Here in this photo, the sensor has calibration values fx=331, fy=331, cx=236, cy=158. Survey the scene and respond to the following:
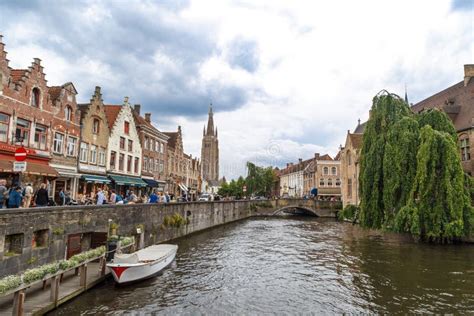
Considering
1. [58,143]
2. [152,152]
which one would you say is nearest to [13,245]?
[58,143]

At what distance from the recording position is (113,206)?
15227 millimetres

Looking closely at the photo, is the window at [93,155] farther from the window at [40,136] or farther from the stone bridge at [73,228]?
the stone bridge at [73,228]

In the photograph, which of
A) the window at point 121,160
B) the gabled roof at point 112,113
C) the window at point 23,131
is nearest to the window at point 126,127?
the gabled roof at point 112,113

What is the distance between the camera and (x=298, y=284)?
1255cm

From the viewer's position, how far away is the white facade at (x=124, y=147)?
97.6 ft

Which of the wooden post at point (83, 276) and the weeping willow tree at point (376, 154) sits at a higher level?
the weeping willow tree at point (376, 154)

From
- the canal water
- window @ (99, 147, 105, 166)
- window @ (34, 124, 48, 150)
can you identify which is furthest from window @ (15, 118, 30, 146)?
the canal water

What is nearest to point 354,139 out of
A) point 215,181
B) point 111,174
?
point 111,174

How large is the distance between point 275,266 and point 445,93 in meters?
30.6

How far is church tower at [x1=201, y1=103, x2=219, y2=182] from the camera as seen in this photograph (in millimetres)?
111469

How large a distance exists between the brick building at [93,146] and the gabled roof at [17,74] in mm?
6212

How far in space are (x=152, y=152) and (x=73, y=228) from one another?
26.1m

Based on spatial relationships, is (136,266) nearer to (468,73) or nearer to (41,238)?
(41,238)

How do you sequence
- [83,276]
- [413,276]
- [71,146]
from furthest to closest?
[71,146] < [413,276] < [83,276]
